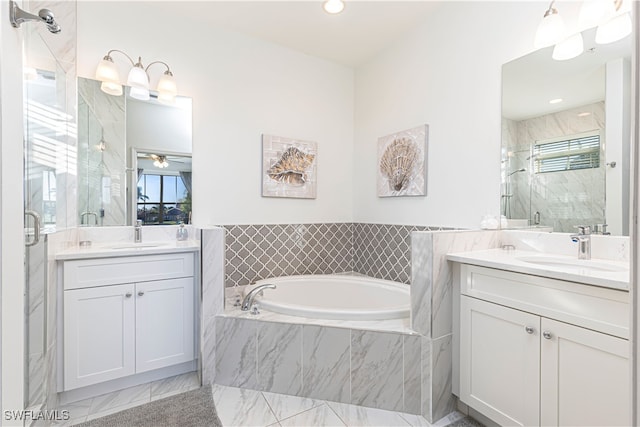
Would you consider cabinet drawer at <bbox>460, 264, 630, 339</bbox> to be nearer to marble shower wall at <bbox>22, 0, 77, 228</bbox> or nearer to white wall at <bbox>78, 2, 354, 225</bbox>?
white wall at <bbox>78, 2, 354, 225</bbox>

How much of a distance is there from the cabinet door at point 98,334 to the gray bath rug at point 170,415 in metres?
0.27

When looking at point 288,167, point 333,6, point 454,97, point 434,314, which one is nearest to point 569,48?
point 454,97

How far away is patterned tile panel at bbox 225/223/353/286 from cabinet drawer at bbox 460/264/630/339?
1.67m

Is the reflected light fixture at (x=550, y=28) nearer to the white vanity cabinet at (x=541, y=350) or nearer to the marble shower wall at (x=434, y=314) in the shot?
the marble shower wall at (x=434, y=314)

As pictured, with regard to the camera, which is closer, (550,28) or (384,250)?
(550,28)

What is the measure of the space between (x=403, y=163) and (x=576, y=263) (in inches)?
59.5

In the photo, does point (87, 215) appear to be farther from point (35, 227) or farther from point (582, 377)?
point (582, 377)

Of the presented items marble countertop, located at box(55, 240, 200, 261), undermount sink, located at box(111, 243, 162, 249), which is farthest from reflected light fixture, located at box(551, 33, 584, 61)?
undermount sink, located at box(111, 243, 162, 249)

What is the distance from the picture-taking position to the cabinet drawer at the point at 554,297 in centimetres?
121

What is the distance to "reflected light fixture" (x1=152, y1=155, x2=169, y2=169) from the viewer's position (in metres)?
2.57

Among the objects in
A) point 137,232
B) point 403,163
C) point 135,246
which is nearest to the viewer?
point 135,246

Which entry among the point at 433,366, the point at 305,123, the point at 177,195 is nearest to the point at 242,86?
the point at 305,123

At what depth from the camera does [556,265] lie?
1.74 meters

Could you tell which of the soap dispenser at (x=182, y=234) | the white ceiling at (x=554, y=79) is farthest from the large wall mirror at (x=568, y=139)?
the soap dispenser at (x=182, y=234)
